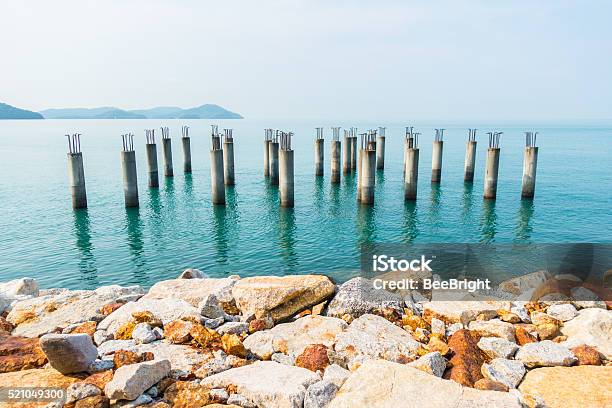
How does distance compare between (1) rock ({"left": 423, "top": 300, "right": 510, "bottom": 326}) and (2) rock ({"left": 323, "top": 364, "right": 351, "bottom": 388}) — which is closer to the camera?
(2) rock ({"left": 323, "top": 364, "right": 351, "bottom": 388})

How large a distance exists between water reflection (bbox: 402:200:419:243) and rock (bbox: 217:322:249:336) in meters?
17.4

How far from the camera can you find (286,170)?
33531 mm

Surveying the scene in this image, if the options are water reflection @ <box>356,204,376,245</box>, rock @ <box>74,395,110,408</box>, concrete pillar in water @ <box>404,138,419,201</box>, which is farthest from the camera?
concrete pillar in water @ <box>404,138,419,201</box>

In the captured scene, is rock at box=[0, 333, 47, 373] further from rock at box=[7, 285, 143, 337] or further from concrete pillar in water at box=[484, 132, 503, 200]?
concrete pillar in water at box=[484, 132, 503, 200]

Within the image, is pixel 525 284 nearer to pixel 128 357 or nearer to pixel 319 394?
pixel 319 394

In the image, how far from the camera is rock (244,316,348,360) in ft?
33.4

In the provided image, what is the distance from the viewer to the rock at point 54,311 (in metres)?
11.9

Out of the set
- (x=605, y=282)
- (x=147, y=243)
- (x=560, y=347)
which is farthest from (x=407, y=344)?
(x=147, y=243)

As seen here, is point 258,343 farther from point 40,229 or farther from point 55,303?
point 40,229

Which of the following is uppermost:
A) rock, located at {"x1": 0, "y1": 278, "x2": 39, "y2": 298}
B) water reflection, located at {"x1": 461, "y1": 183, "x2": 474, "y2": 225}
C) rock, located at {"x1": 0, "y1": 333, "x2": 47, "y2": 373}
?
rock, located at {"x1": 0, "y1": 333, "x2": 47, "y2": 373}

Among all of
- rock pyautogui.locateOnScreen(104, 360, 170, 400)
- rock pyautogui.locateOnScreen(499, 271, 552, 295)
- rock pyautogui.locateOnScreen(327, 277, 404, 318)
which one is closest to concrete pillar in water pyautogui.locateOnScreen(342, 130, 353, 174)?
rock pyautogui.locateOnScreen(499, 271, 552, 295)

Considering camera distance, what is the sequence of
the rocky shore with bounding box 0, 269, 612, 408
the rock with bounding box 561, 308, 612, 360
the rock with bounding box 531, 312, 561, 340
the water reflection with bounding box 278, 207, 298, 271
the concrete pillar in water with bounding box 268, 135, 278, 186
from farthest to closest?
the concrete pillar in water with bounding box 268, 135, 278, 186 → the water reflection with bounding box 278, 207, 298, 271 → the rock with bounding box 531, 312, 561, 340 → the rock with bounding box 561, 308, 612, 360 → the rocky shore with bounding box 0, 269, 612, 408

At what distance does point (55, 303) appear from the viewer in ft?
44.1

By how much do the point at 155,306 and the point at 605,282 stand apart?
15.7 m
